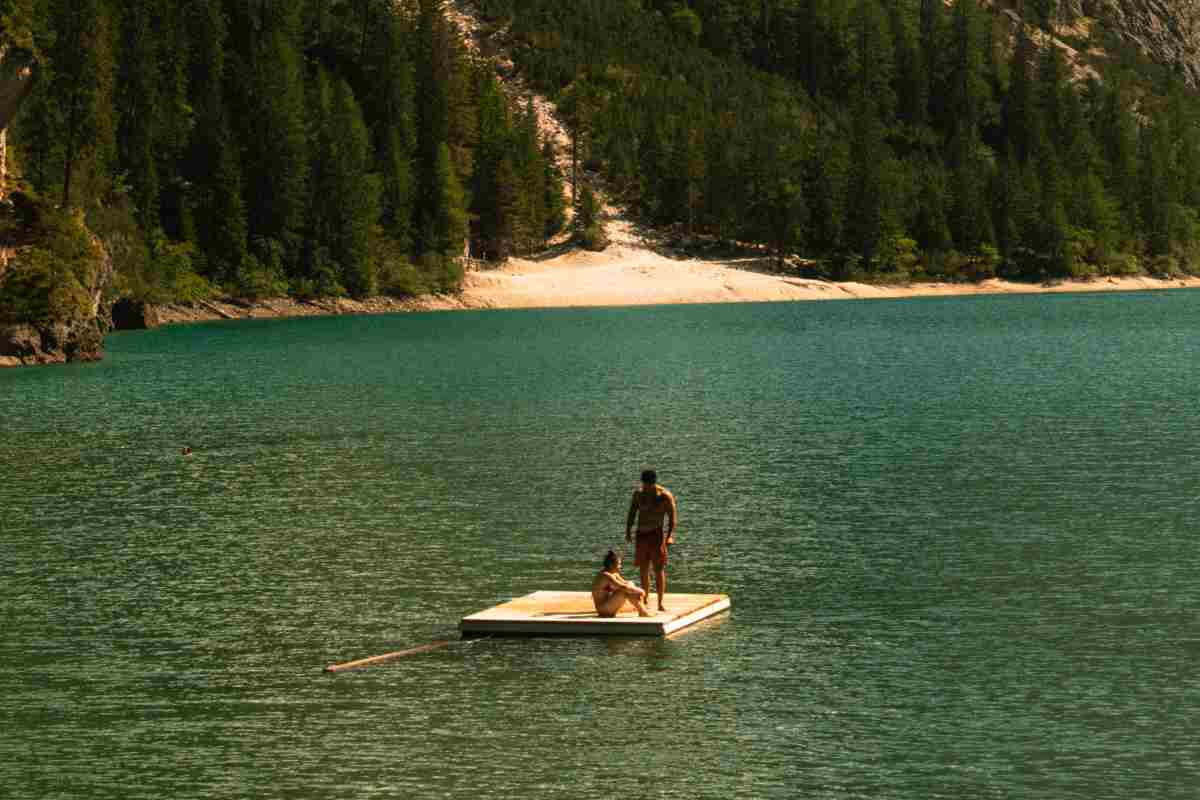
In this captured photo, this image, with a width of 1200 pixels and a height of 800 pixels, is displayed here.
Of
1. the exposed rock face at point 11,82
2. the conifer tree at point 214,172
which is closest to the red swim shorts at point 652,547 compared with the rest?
the exposed rock face at point 11,82

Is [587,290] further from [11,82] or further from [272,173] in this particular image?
[11,82]

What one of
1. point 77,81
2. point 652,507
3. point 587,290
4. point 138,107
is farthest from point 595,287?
point 652,507

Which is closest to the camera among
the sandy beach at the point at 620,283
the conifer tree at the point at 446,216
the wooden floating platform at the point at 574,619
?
the wooden floating platform at the point at 574,619

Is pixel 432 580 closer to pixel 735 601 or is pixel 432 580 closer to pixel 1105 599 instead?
pixel 735 601

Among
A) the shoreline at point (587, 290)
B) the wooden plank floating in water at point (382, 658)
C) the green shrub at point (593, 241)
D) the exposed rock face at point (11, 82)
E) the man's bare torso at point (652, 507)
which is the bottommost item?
the wooden plank floating in water at point (382, 658)

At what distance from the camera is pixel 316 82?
191 meters

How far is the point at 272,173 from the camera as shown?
17350 cm

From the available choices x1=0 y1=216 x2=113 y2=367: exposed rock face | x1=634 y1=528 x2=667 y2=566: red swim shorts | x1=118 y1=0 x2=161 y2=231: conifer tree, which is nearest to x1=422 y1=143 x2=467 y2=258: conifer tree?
x1=118 y1=0 x2=161 y2=231: conifer tree

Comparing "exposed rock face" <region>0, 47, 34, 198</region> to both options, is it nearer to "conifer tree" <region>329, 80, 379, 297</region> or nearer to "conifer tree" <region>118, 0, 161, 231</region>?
"conifer tree" <region>118, 0, 161, 231</region>

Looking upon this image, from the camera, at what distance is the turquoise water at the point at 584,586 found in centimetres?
2414

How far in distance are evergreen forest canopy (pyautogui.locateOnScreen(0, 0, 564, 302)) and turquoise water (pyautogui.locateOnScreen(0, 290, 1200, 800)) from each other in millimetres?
93055

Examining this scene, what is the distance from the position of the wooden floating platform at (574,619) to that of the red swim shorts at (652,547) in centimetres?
93

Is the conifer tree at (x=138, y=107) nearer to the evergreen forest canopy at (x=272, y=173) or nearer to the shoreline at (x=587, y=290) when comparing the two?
the evergreen forest canopy at (x=272, y=173)

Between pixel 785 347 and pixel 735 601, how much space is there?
259 feet
